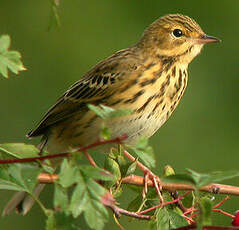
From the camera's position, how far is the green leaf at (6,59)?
2511 mm

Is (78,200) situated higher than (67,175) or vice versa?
(67,175)

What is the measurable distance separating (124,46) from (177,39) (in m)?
1.65

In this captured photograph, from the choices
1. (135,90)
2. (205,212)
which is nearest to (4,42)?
(205,212)

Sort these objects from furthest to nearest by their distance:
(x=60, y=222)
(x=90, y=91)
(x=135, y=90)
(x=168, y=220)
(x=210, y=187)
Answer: (x=90, y=91), (x=135, y=90), (x=210, y=187), (x=168, y=220), (x=60, y=222)

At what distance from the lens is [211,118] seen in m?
6.61

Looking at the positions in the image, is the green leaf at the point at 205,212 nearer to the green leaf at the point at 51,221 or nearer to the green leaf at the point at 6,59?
the green leaf at the point at 51,221

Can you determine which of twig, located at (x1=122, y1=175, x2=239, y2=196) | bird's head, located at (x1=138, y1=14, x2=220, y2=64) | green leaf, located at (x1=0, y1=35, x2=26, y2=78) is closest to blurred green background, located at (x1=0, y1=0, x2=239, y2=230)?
bird's head, located at (x1=138, y1=14, x2=220, y2=64)

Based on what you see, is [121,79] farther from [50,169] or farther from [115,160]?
[50,169]

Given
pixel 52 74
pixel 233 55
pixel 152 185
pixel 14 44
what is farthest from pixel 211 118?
pixel 152 185

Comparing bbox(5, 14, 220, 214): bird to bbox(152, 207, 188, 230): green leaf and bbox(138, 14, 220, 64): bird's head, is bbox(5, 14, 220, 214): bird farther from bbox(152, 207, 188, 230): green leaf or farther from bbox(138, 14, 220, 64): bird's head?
bbox(152, 207, 188, 230): green leaf

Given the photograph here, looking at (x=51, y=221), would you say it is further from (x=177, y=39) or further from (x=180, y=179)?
(x=177, y=39)

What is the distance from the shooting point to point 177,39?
5.18m

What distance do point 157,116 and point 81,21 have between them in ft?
9.05

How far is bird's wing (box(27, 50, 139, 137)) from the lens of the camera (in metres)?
4.88
